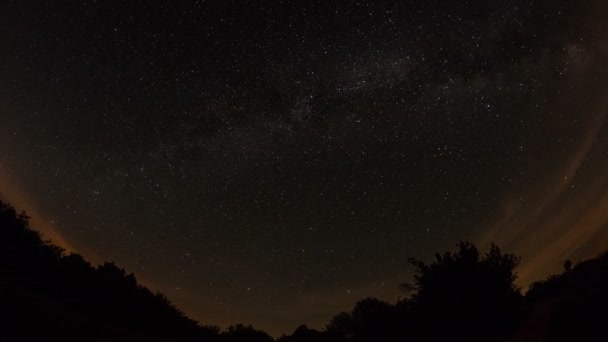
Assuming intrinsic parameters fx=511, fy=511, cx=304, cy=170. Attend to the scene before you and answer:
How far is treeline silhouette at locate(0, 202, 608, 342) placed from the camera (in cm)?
1288

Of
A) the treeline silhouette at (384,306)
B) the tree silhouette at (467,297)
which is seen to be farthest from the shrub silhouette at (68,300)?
the tree silhouette at (467,297)

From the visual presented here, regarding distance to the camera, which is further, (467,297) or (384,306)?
(384,306)

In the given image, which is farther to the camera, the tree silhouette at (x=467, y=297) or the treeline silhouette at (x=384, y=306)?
the tree silhouette at (x=467, y=297)

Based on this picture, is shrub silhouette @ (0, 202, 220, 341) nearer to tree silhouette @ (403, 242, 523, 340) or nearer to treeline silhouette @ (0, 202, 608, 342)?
treeline silhouette @ (0, 202, 608, 342)

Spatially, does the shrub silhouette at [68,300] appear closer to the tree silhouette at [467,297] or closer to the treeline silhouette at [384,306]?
the treeline silhouette at [384,306]

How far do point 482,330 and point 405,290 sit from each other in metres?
4.06

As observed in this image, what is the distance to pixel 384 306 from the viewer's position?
2259cm

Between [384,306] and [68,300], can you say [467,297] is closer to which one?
[384,306]

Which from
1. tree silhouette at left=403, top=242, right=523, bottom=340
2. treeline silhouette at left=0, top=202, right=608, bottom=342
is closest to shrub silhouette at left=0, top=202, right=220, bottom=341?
treeline silhouette at left=0, top=202, right=608, bottom=342

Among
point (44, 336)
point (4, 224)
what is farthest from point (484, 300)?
point (4, 224)

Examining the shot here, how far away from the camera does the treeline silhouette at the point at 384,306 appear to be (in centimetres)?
1288

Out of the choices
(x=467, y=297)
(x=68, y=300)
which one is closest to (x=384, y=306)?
(x=467, y=297)

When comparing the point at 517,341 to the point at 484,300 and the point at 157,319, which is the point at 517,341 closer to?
the point at 484,300

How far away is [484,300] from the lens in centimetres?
1800
